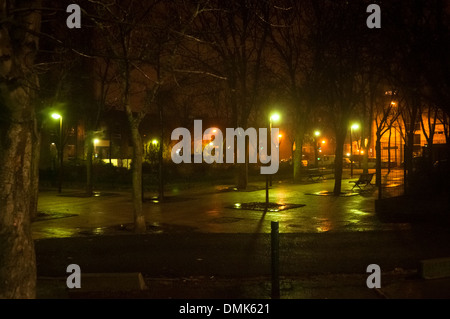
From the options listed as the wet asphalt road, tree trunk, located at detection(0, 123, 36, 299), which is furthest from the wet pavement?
tree trunk, located at detection(0, 123, 36, 299)

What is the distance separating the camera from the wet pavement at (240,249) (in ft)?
26.6

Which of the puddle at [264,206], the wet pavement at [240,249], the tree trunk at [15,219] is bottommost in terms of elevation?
the wet pavement at [240,249]

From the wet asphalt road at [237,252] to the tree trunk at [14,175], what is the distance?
122 inches

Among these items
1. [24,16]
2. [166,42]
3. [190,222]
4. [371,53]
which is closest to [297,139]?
[371,53]

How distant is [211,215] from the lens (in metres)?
17.4

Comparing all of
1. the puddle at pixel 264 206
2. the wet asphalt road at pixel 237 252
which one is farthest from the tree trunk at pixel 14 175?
the puddle at pixel 264 206

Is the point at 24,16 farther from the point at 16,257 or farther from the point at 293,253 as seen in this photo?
the point at 293,253

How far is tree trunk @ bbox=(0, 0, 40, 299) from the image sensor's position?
589cm

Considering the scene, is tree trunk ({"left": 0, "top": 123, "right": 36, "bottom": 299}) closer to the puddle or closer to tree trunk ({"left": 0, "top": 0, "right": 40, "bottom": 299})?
tree trunk ({"left": 0, "top": 0, "right": 40, "bottom": 299})

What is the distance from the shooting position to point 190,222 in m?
15.8

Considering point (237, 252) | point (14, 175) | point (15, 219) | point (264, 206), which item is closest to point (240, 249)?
point (237, 252)

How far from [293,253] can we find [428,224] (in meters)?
5.42

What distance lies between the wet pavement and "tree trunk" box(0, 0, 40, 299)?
156 cm

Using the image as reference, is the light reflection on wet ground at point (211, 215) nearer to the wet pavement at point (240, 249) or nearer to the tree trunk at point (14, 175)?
the wet pavement at point (240, 249)
